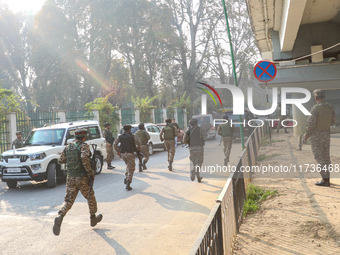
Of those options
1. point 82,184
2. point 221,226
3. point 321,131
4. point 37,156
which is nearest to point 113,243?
point 82,184

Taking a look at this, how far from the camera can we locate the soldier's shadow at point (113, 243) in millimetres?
4543

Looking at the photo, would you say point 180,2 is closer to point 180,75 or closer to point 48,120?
point 180,75

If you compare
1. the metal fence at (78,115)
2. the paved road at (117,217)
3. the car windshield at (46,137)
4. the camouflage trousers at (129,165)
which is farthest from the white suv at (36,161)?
the metal fence at (78,115)

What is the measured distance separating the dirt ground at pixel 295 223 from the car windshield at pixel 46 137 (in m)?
6.65

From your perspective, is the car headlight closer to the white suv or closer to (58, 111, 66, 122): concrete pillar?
the white suv

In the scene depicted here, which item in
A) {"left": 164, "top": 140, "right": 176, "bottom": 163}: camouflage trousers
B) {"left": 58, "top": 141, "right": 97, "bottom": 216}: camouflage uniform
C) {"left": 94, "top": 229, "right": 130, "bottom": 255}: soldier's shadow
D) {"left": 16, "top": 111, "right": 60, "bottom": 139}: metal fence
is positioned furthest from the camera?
{"left": 16, "top": 111, "right": 60, "bottom": 139}: metal fence

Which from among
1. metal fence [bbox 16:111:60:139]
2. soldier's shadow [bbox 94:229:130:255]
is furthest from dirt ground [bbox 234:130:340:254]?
metal fence [bbox 16:111:60:139]

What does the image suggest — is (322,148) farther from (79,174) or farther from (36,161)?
(36,161)

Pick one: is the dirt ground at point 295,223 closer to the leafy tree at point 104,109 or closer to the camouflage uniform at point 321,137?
the camouflage uniform at point 321,137

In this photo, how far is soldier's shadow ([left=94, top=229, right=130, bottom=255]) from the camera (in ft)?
14.9

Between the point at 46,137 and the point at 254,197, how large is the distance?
707 cm

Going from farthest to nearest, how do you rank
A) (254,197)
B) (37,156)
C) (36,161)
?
(37,156)
(36,161)
(254,197)

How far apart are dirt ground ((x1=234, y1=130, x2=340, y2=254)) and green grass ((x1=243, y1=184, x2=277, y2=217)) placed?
132mm

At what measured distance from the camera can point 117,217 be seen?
243 inches
